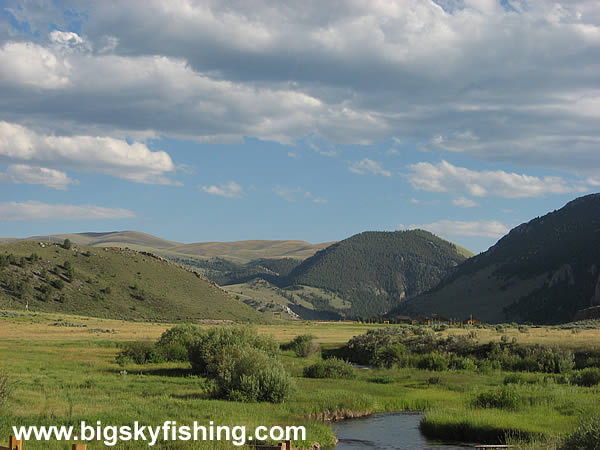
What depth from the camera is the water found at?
89.4 feet

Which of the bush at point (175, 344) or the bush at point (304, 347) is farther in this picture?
the bush at point (304, 347)

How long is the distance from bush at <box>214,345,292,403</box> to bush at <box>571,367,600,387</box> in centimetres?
2105

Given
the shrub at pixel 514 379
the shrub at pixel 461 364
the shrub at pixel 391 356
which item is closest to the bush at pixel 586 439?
the shrub at pixel 514 379

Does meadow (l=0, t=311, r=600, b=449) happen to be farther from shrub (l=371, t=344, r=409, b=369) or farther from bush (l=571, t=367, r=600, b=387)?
shrub (l=371, t=344, r=409, b=369)

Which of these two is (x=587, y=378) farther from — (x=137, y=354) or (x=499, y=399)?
(x=137, y=354)

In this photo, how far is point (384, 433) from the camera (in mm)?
29859

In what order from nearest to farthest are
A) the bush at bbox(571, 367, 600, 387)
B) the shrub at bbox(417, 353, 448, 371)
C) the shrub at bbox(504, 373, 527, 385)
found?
the bush at bbox(571, 367, 600, 387)
the shrub at bbox(504, 373, 527, 385)
the shrub at bbox(417, 353, 448, 371)

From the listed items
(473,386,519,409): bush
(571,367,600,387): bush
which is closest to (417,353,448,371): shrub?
(571,367,600,387): bush

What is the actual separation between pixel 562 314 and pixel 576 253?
33.9 meters

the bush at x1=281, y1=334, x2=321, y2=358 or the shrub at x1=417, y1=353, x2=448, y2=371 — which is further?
the bush at x1=281, y1=334, x2=321, y2=358

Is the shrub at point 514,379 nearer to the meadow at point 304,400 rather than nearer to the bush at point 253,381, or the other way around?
the meadow at point 304,400

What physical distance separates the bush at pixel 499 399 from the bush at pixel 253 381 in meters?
9.99

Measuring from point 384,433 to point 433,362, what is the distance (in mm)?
26602

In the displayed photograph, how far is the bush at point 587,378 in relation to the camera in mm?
42169
